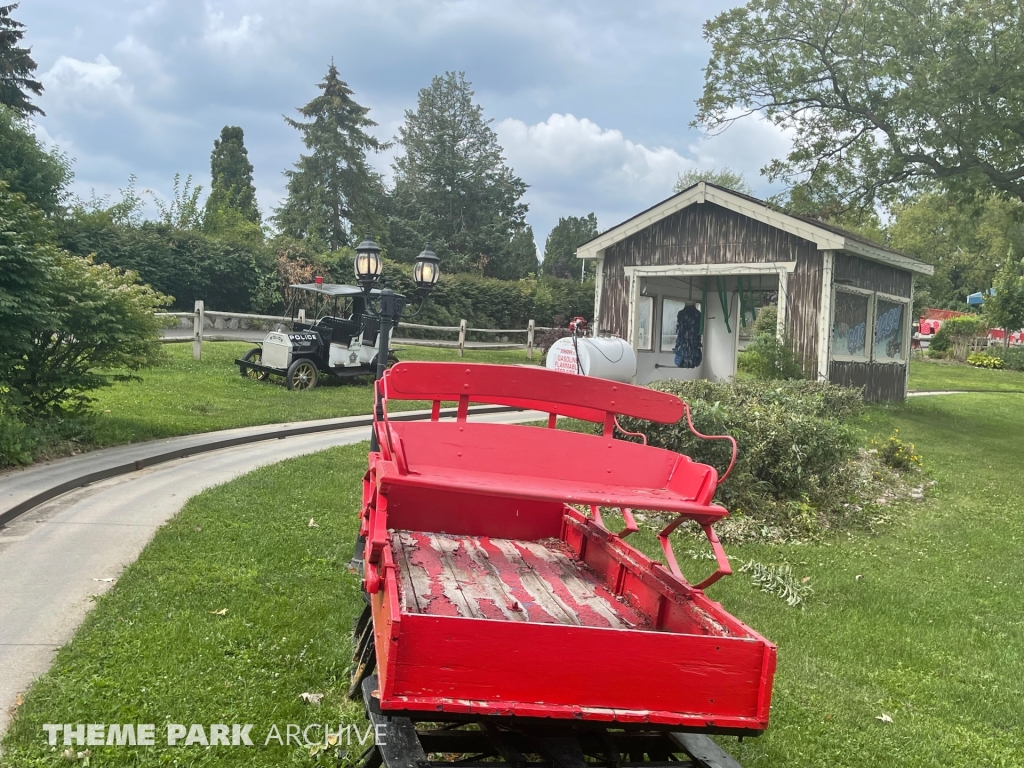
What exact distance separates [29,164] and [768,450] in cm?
2769

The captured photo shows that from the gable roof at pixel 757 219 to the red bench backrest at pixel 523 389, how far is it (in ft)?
42.3

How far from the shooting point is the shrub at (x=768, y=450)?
823 cm

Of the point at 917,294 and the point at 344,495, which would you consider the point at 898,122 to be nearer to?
the point at 344,495

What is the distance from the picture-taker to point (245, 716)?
3.63 meters

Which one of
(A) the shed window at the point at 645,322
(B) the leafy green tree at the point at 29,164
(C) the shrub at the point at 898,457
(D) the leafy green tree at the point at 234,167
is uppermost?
(D) the leafy green tree at the point at 234,167

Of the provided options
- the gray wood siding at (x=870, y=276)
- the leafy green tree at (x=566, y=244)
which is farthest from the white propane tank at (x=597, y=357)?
the leafy green tree at (x=566, y=244)

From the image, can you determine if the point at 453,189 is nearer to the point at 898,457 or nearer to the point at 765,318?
the point at 765,318

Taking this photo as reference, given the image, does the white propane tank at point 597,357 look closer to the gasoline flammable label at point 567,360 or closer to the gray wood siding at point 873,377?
the gasoline flammable label at point 567,360

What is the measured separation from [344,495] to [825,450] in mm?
5142

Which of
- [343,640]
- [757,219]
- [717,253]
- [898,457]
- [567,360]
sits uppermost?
[757,219]

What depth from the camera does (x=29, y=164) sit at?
2694 centimetres

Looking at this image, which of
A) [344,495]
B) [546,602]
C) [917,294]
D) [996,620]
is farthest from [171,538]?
[917,294]

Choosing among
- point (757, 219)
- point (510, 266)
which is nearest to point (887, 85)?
point (757, 219)

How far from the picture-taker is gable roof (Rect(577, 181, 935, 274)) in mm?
15513
